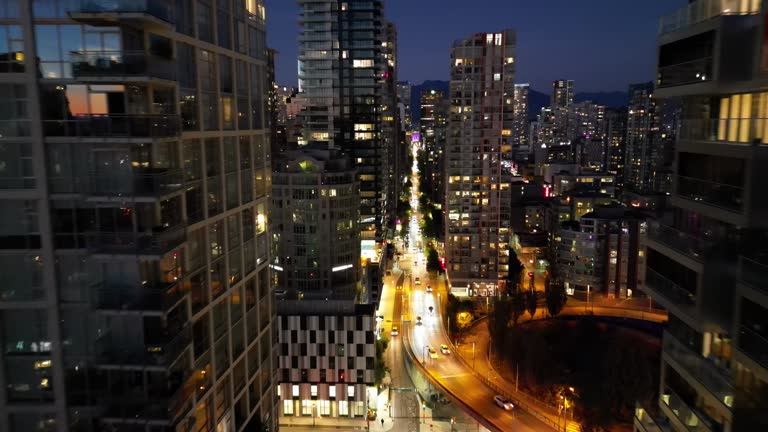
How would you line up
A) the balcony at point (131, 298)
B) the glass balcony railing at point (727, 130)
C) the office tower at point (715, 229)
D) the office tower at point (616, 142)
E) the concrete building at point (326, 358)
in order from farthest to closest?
the office tower at point (616, 142)
the concrete building at point (326, 358)
the balcony at point (131, 298)
the glass balcony railing at point (727, 130)
the office tower at point (715, 229)

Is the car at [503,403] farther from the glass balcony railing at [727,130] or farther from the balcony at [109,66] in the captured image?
the balcony at [109,66]

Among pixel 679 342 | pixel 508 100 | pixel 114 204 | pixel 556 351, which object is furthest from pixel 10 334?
pixel 508 100

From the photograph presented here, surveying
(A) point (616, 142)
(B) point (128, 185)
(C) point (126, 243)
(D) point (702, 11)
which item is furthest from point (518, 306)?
(A) point (616, 142)

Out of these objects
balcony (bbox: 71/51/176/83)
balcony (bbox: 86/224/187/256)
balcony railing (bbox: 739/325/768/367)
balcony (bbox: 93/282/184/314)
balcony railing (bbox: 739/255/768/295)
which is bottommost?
balcony railing (bbox: 739/325/768/367)

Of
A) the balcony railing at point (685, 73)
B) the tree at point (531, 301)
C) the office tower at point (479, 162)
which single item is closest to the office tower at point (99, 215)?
the balcony railing at point (685, 73)

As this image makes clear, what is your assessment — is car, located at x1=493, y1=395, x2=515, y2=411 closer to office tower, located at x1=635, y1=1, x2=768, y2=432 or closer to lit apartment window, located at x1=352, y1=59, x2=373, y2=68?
office tower, located at x1=635, y1=1, x2=768, y2=432

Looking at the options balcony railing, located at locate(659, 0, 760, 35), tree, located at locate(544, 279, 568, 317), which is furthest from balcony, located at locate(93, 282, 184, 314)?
tree, located at locate(544, 279, 568, 317)

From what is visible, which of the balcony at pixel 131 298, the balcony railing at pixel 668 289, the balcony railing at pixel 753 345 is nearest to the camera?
the balcony railing at pixel 753 345

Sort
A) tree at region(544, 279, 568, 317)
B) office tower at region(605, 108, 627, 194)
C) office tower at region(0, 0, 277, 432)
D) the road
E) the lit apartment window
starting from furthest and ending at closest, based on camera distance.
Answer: office tower at region(605, 108, 627, 194)
the lit apartment window
tree at region(544, 279, 568, 317)
the road
office tower at region(0, 0, 277, 432)

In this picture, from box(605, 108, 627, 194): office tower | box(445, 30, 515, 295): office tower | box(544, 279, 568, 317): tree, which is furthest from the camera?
box(605, 108, 627, 194): office tower
